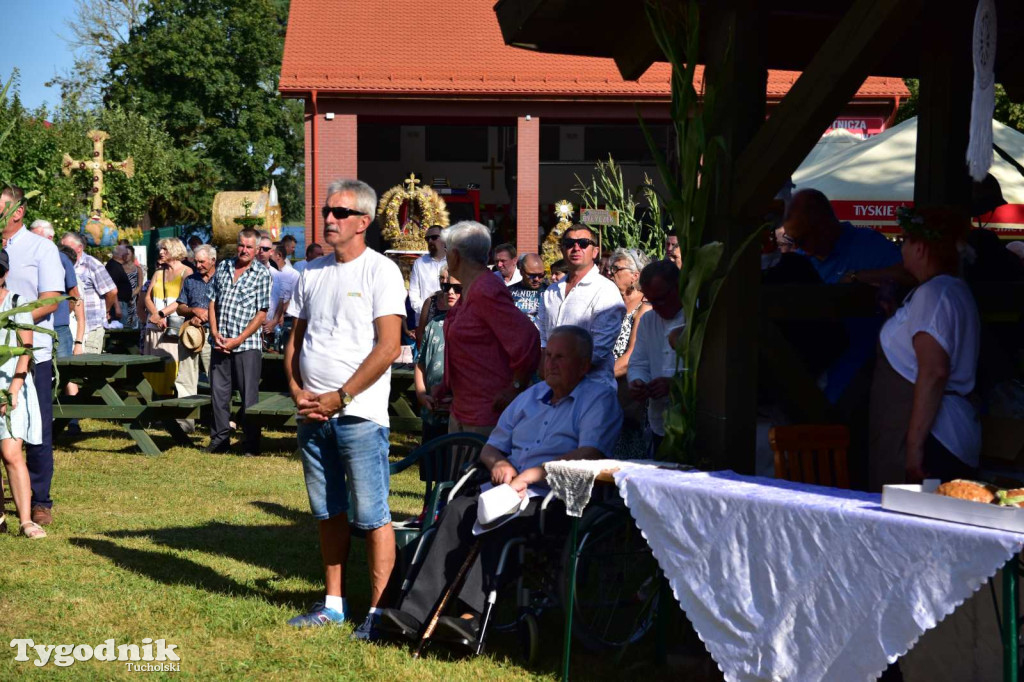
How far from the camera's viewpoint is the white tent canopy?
9.21m

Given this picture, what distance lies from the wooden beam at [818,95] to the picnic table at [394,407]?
5.45 metres

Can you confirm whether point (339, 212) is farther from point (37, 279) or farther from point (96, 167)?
point (96, 167)

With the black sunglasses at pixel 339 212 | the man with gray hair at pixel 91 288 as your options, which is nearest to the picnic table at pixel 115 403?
the man with gray hair at pixel 91 288

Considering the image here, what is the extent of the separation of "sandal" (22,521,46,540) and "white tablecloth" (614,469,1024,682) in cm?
405

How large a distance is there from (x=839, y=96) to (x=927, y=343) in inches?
34.5

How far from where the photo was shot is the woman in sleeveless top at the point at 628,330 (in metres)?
6.07

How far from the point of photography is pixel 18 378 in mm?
6289

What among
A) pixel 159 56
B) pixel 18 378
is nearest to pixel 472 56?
pixel 18 378

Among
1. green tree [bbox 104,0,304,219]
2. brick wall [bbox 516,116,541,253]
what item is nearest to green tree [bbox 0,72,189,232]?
green tree [bbox 104,0,304,219]

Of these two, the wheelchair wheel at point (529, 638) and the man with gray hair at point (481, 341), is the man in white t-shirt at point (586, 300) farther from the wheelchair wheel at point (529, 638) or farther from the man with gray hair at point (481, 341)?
the wheelchair wheel at point (529, 638)

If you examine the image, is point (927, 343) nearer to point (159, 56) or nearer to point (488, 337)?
point (488, 337)

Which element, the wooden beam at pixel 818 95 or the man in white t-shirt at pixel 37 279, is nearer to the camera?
the wooden beam at pixel 818 95

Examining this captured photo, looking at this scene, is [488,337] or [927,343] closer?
[927,343]

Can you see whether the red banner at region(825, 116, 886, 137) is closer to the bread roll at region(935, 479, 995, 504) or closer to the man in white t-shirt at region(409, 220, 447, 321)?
the man in white t-shirt at region(409, 220, 447, 321)
